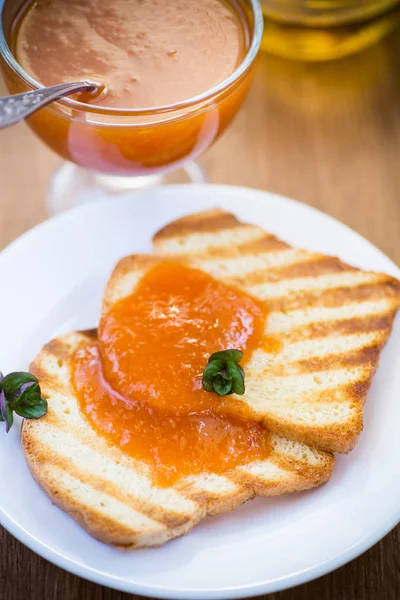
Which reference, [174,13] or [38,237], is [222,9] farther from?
[38,237]

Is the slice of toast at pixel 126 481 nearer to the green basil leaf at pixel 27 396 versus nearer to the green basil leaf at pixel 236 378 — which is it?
the green basil leaf at pixel 27 396

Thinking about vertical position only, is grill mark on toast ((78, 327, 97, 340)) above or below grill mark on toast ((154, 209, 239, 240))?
below

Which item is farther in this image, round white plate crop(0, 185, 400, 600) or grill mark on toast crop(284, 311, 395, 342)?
grill mark on toast crop(284, 311, 395, 342)

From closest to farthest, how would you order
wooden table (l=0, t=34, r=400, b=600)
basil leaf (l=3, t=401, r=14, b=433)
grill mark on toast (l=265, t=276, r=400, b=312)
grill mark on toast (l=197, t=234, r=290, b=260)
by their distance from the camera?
basil leaf (l=3, t=401, r=14, b=433) < grill mark on toast (l=265, t=276, r=400, b=312) < grill mark on toast (l=197, t=234, r=290, b=260) < wooden table (l=0, t=34, r=400, b=600)

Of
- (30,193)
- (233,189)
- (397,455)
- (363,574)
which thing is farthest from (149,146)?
(363,574)

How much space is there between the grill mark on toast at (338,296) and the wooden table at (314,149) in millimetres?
521

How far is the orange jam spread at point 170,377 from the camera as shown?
2.18m

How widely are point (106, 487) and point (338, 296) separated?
1.10 metres

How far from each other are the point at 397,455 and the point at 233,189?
1.23 meters

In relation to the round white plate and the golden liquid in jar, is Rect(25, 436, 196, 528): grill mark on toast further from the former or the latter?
the golden liquid in jar

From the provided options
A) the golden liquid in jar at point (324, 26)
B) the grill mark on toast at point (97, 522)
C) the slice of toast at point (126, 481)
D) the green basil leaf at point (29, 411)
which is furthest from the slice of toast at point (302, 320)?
the golden liquid in jar at point (324, 26)

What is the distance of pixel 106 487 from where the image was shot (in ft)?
6.90

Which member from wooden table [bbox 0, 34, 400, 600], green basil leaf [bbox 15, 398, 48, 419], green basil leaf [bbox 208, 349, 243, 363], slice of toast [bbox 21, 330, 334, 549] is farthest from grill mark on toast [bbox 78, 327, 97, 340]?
wooden table [bbox 0, 34, 400, 600]

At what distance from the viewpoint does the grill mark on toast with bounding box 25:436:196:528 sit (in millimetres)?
2016
